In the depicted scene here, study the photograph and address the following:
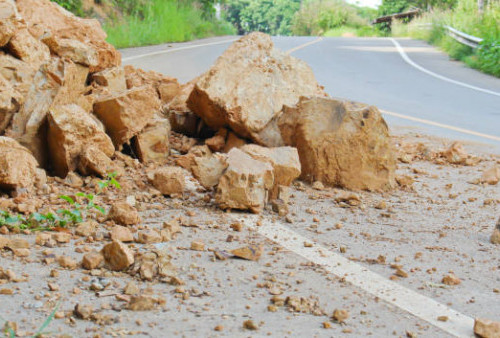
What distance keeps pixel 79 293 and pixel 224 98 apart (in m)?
3.00

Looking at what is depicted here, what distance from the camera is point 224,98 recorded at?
18.6 feet

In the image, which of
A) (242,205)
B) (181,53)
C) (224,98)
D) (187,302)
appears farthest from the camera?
(181,53)

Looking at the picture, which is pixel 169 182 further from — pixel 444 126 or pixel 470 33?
pixel 470 33

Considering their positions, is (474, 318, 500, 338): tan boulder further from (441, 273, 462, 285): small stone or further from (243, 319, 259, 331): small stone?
(243, 319, 259, 331): small stone

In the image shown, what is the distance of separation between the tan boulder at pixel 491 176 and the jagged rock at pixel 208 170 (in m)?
2.40

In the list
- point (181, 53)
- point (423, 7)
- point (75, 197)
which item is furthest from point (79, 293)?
point (423, 7)

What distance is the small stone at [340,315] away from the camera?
→ 2805mm

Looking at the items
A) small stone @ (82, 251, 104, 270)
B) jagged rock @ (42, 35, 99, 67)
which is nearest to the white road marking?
small stone @ (82, 251, 104, 270)

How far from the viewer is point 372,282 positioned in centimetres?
329

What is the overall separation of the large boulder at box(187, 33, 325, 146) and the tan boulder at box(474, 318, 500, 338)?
306cm

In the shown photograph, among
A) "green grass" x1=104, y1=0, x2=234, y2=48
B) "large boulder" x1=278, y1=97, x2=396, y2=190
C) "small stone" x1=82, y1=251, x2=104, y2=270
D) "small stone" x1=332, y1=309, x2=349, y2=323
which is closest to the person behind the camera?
"small stone" x1=332, y1=309, x2=349, y2=323

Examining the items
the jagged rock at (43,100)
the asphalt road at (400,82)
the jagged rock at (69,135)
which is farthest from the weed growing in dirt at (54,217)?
the asphalt road at (400,82)

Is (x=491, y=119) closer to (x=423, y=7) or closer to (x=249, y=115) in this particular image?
(x=249, y=115)

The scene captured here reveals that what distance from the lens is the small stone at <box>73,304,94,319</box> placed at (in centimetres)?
268
